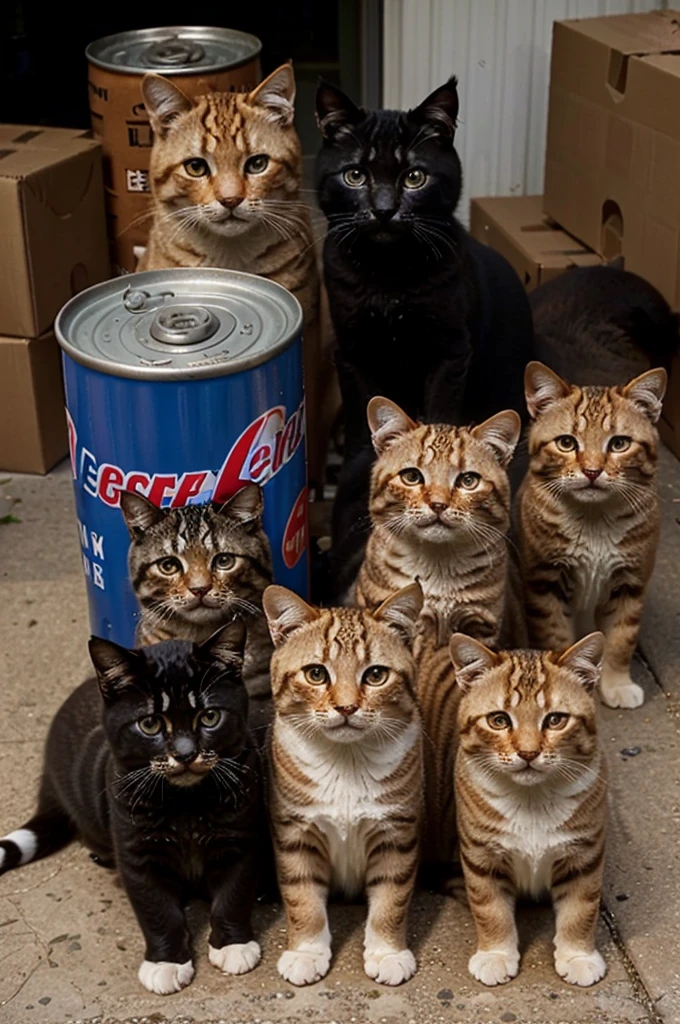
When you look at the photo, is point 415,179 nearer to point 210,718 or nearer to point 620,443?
point 620,443

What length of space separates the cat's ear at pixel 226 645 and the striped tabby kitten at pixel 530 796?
41 centimetres

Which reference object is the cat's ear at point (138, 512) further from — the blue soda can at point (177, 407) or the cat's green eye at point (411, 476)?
the cat's green eye at point (411, 476)

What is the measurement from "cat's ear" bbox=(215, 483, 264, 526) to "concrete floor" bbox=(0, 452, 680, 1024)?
820 mm

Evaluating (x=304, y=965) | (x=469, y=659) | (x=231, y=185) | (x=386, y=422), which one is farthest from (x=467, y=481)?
(x=231, y=185)

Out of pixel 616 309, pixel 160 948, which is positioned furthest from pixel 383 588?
pixel 616 309

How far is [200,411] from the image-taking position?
2.80 m

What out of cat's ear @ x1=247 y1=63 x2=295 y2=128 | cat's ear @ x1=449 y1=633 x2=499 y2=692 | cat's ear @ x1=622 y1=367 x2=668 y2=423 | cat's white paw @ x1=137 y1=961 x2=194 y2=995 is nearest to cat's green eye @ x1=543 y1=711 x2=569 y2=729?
cat's ear @ x1=449 y1=633 x2=499 y2=692

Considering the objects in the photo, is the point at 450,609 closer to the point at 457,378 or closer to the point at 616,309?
the point at 457,378

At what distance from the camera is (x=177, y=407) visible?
2.79 metres

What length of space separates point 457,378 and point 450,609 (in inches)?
33.0

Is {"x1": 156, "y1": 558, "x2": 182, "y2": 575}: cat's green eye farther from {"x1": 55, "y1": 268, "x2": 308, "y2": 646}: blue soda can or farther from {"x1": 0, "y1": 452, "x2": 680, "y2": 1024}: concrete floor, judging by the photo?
{"x1": 0, "y1": 452, "x2": 680, "y2": 1024}: concrete floor

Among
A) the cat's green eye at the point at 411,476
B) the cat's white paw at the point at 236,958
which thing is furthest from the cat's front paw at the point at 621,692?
the cat's white paw at the point at 236,958

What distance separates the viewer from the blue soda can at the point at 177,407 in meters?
2.80

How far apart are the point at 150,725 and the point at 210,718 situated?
113 millimetres
